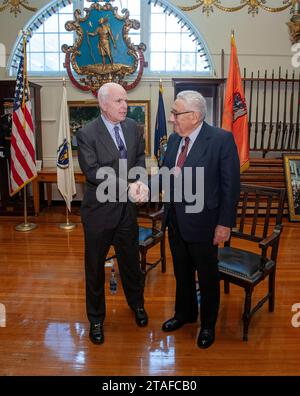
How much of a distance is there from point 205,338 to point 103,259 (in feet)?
2.56

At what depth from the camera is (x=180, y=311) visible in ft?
8.12

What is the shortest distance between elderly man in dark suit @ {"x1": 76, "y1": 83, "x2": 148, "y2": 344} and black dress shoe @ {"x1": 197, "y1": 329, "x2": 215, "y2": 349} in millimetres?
528

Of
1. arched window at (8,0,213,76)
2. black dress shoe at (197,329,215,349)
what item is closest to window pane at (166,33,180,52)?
arched window at (8,0,213,76)

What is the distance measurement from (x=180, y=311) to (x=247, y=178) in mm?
3266

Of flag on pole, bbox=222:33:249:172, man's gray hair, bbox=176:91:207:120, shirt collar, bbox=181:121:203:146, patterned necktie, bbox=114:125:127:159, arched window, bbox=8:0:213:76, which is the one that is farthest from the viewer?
arched window, bbox=8:0:213:76

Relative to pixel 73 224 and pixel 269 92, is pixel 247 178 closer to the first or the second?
pixel 269 92

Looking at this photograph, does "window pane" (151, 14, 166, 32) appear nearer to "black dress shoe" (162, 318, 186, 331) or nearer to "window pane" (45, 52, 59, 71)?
"window pane" (45, 52, 59, 71)

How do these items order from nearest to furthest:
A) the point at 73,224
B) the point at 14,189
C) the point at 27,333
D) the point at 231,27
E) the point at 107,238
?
the point at 107,238, the point at 27,333, the point at 14,189, the point at 73,224, the point at 231,27

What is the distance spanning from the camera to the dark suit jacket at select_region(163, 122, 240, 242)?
6.61ft

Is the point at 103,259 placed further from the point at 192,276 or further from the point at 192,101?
the point at 192,101

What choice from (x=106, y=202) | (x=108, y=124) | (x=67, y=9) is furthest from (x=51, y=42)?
(x=106, y=202)

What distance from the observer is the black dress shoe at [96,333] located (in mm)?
2291

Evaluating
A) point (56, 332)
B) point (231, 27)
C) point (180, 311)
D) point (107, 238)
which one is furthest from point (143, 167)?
point (231, 27)

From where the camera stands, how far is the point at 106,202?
7.13 ft
